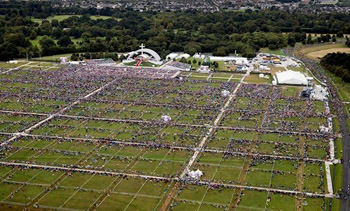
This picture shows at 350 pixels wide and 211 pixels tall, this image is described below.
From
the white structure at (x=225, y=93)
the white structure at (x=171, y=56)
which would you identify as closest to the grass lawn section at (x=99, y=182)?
the white structure at (x=225, y=93)

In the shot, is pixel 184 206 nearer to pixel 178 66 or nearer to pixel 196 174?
pixel 196 174

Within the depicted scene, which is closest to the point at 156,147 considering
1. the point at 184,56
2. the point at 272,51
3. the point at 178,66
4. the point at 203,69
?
the point at 203,69

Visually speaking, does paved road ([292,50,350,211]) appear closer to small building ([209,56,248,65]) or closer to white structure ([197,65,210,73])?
small building ([209,56,248,65])

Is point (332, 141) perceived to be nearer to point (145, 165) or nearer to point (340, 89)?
point (145, 165)

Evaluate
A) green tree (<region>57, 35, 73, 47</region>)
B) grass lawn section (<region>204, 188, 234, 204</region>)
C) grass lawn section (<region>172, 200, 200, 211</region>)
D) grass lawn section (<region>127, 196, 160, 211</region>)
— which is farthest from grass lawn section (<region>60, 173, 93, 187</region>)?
green tree (<region>57, 35, 73, 47</region>)

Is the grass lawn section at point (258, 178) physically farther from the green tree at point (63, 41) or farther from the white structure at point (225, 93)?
the green tree at point (63, 41)

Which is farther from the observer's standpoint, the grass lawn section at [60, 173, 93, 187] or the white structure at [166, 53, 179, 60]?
the white structure at [166, 53, 179, 60]
